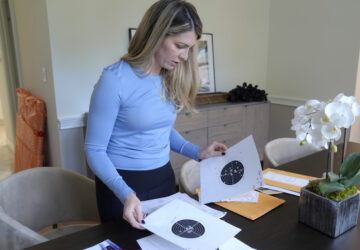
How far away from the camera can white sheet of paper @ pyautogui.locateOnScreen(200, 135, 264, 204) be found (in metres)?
1.02

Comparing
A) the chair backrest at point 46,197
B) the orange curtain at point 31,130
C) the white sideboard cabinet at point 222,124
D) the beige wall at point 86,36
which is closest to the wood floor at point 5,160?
the orange curtain at point 31,130

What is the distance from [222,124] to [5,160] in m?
3.00

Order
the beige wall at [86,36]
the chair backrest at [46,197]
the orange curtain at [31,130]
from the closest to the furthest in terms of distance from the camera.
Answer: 1. the chair backrest at [46,197]
2. the beige wall at [86,36]
3. the orange curtain at [31,130]

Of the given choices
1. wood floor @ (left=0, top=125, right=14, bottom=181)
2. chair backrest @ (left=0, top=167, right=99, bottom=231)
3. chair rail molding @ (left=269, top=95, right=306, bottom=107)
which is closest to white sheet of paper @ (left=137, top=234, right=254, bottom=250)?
chair backrest @ (left=0, top=167, right=99, bottom=231)

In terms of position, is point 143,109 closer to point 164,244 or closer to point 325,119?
point 164,244

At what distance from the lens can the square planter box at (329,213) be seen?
2.72ft

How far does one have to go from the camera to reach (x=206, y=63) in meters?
3.12

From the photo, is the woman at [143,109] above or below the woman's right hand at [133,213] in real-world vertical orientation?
above

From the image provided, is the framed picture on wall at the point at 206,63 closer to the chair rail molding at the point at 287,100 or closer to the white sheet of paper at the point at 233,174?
the chair rail molding at the point at 287,100

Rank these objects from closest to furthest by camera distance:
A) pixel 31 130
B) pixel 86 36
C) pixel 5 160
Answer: pixel 86 36, pixel 31 130, pixel 5 160

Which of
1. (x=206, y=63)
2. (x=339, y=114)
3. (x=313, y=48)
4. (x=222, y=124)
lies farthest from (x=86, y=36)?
(x=313, y=48)

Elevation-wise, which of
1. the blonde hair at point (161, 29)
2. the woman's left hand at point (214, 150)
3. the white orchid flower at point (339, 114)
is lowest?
the woman's left hand at point (214, 150)

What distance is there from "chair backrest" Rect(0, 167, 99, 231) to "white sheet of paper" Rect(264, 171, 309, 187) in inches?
34.0

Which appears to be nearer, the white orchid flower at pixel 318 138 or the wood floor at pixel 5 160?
the white orchid flower at pixel 318 138
